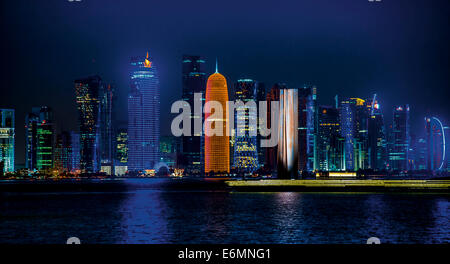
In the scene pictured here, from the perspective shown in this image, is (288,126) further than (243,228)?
Yes

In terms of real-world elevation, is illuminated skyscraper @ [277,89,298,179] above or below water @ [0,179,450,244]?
above

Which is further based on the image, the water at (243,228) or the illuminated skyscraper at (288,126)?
the illuminated skyscraper at (288,126)

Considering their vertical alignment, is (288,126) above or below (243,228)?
above

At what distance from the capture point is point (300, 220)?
5612cm

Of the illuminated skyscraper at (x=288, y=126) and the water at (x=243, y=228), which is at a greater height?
the illuminated skyscraper at (x=288, y=126)

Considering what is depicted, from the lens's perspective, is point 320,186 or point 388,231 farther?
point 320,186

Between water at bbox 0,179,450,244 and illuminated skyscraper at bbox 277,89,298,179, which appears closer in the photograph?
water at bbox 0,179,450,244

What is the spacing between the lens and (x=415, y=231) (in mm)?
46531
